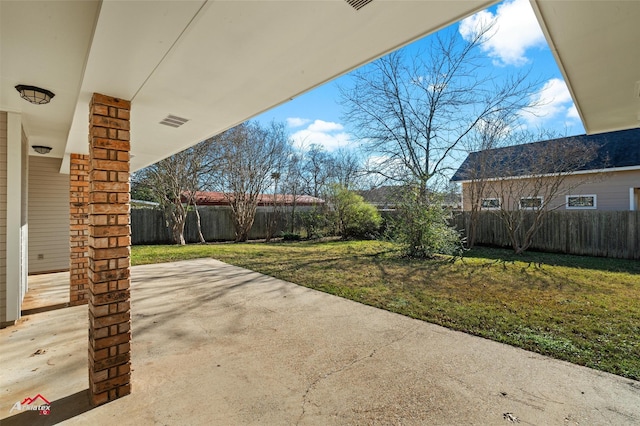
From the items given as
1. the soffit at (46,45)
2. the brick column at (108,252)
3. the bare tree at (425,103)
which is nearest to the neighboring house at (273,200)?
the bare tree at (425,103)

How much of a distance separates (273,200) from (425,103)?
28.4ft

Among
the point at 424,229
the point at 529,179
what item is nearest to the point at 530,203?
the point at 529,179

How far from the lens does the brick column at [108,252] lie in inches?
87.4

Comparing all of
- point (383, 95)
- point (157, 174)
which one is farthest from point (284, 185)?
point (383, 95)

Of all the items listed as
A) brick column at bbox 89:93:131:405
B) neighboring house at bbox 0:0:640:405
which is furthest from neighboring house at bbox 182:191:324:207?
brick column at bbox 89:93:131:405

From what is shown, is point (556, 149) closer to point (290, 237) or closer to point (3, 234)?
point (290, 237)

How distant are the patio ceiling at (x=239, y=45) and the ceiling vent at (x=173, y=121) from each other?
0.75 ft

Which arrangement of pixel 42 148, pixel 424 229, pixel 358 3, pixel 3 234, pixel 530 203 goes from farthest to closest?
1. pixel 530 203
2. pixel 424 229
3. pixel 42 148
4. pixel 3 234
5. pixel 358 3

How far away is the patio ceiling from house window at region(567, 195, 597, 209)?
9964mm

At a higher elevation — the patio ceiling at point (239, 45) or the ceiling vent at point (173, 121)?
the patio ceiling at point (239, 45)

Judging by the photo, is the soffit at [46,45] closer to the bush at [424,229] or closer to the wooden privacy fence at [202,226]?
the bush at [424,229]

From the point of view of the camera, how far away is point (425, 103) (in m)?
10.7

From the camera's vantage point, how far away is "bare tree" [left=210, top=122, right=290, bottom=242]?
44.5ft

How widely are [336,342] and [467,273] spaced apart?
4.43 meters
